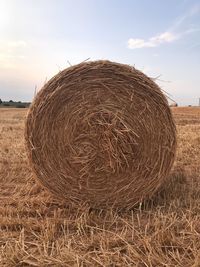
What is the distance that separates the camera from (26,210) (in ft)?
16.0

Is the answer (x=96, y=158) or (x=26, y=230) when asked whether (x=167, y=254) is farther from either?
(x=96, y=158)

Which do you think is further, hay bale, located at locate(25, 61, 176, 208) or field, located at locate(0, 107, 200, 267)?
hay bale, located at locate(25, 61, 176, 208)

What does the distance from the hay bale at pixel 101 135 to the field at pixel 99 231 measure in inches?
11.2

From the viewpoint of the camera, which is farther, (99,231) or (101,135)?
(101,135)

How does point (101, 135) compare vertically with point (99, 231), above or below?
above

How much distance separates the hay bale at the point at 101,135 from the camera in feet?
17.0

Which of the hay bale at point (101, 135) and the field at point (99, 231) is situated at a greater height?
the hay bale at point (101, 135)

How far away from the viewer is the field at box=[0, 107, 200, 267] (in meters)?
3.39

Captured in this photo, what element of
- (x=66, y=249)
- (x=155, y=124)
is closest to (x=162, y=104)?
(x=155, y=124)

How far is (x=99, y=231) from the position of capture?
418cm

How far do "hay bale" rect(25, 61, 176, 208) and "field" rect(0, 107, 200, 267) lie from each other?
0.28m

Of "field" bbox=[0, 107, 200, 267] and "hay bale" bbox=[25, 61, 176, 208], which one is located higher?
"hay bale" bbox=[25, 61, 176, 208]

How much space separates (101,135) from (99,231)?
140 cm

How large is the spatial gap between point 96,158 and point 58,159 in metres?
0.44
